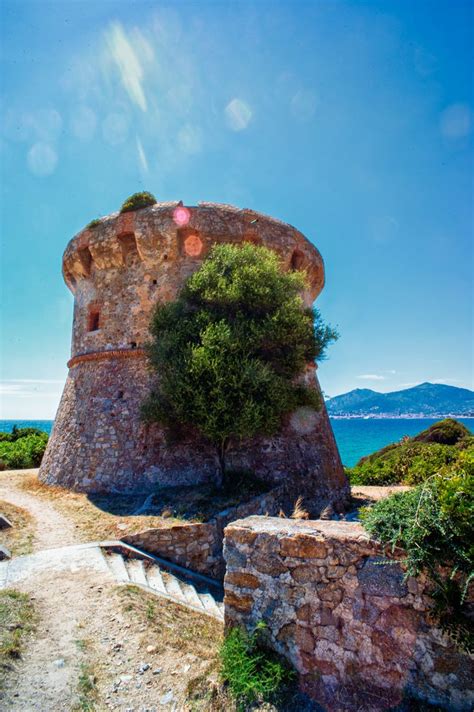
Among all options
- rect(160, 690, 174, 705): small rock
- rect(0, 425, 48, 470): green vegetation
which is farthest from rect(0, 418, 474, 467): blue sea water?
rect(160, 690, 174, 705): small rock

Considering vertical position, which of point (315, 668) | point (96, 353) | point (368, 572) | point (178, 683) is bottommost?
point (178, 683)

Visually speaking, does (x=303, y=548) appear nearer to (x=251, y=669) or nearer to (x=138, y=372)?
(x=251, y=669)

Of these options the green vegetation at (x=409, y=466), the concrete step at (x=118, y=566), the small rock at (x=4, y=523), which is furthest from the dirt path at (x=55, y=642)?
the green vegetation at (x=409, y=466)

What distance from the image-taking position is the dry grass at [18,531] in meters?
6.31

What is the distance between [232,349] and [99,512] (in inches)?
196

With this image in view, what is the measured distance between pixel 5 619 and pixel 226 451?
20.0 ft

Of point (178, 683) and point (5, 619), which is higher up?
point (5, 619)

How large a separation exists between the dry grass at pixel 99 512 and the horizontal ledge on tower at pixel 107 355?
Result: 4.16 meters

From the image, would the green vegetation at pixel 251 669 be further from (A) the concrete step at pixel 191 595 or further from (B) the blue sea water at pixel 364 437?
(B) the blue sea water at pixel 364 437

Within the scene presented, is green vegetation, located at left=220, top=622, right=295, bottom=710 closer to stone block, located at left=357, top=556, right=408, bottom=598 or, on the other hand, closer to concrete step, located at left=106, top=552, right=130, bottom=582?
stone block, located at left=357, top=556, right=408, bottom=598

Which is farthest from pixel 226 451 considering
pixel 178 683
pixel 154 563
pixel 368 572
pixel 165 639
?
pixel 368 572

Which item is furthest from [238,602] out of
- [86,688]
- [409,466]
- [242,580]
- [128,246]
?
[409,466]

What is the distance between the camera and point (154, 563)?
627 centimetres

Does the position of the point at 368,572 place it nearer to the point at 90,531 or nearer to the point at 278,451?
the point at 90,531
